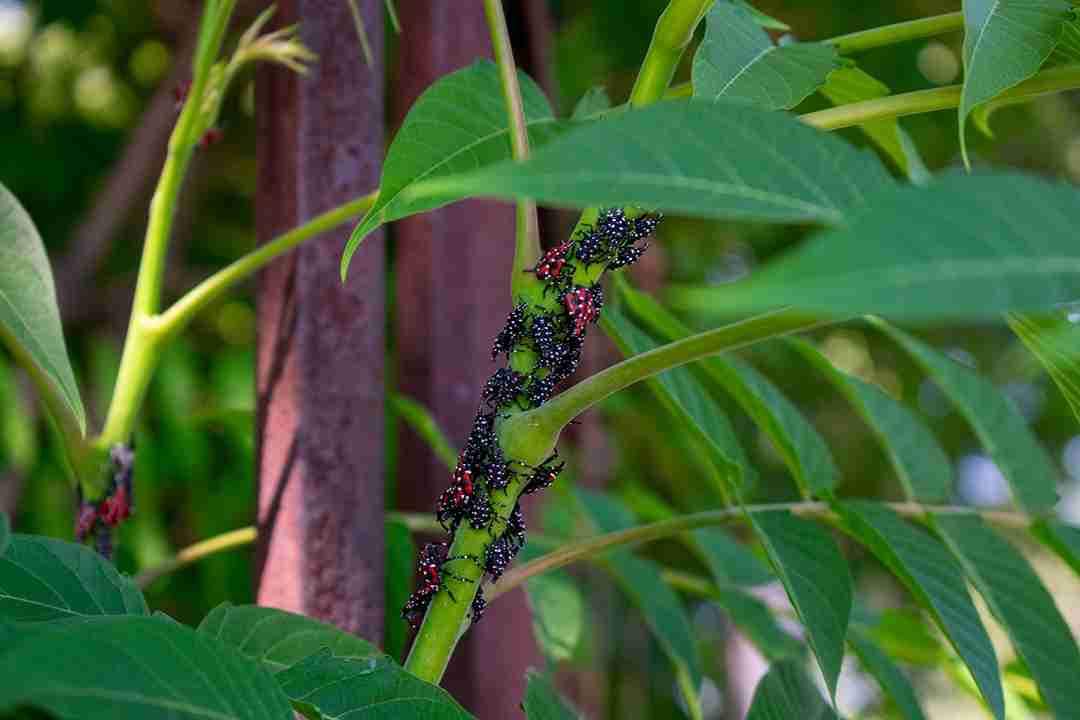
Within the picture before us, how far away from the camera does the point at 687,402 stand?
412 mm

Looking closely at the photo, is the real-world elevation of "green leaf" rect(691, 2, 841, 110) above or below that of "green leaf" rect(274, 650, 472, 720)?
above

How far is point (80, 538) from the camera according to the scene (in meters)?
0.40

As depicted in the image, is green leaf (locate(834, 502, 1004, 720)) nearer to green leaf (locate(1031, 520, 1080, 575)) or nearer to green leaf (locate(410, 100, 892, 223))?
green leaf (locate(1031, 520, 1080, 575))

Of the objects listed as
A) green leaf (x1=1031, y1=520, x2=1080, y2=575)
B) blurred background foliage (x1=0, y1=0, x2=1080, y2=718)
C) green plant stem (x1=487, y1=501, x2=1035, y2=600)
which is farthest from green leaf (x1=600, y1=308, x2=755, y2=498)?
blurred background foliage (x1=0, y1=0, x2=1080, y2=718)

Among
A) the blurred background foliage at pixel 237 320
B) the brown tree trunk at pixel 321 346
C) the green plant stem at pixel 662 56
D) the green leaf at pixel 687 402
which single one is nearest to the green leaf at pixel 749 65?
the green plant stem at pixel 662 56

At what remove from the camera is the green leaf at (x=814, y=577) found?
1.11ft

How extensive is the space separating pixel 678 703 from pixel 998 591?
1135mm

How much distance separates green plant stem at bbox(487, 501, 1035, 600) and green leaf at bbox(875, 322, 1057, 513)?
3cm

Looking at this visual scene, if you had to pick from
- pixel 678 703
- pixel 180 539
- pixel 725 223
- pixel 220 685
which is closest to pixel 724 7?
pixel 220 685

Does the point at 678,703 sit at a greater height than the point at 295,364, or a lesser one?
lesser

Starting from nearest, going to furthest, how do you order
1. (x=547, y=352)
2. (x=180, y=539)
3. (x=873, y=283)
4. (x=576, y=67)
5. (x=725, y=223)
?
(x=873, y=283), (x=547, y=352), (x=180, y=539), (x=576, y=67), (x=725, y=223)

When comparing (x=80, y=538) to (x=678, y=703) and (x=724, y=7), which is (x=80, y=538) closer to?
(x=724, y=7)

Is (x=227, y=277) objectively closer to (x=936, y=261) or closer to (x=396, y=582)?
(x=396, y=582)

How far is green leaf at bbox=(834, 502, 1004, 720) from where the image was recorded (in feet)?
1.09
